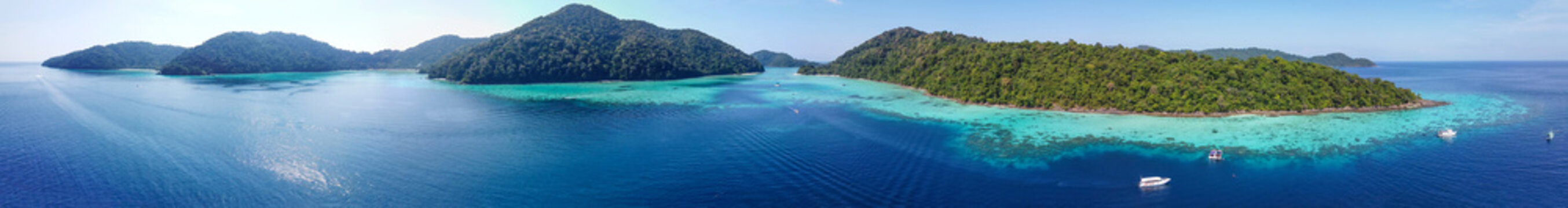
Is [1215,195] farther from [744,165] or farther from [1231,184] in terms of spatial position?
[744,165]

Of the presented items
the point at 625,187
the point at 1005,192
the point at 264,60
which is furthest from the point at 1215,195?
the point at 264,60

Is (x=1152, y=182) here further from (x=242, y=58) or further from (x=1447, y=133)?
(x=242, y=58)

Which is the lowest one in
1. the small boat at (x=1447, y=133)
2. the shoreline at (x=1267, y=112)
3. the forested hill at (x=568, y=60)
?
the small boat at (x=1447, y=133)

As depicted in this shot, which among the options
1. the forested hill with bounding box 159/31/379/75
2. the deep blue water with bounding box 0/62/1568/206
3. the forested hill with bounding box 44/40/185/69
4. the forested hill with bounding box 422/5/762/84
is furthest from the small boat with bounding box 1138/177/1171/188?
the forested hill with bounding box 44/40/185/69

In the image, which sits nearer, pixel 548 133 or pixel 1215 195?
pixel 1215 195

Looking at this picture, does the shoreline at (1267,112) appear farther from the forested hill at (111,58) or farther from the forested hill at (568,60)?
the forested hill at (111,58)

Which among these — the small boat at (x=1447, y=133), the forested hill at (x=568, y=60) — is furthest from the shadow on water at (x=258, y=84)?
the small boat at (x=1447, y=133)
